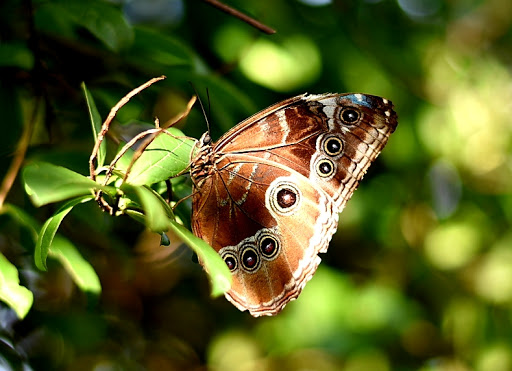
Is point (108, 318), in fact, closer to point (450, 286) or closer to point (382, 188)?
point (382, 188)

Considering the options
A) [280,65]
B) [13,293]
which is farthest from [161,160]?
[280,65]

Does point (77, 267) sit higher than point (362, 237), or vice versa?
point (77, 267)

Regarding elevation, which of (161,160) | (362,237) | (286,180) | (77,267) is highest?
(161,160)

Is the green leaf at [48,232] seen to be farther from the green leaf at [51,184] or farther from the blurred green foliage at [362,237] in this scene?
the blurred green foliage at [362,237]

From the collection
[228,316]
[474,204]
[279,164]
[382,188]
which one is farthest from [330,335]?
[279,164]

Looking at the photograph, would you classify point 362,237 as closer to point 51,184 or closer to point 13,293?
point 13,293
